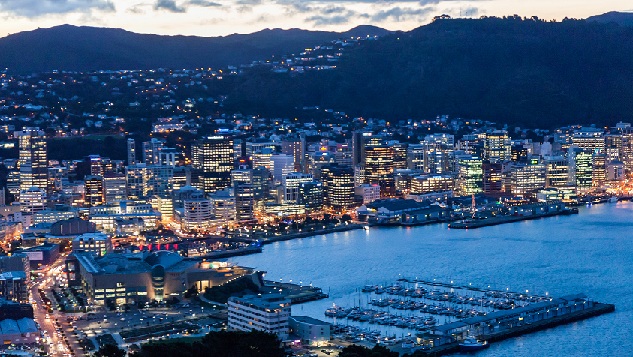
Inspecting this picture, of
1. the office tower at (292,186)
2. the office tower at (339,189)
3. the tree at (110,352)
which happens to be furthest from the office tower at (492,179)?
the tree at (110,352)

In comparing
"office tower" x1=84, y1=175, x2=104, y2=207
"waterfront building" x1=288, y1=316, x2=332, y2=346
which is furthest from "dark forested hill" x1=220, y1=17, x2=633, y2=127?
"waterfront building" x1=288, y1=316, x2=332, y2=346

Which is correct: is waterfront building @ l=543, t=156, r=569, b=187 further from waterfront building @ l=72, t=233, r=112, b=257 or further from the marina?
the marina

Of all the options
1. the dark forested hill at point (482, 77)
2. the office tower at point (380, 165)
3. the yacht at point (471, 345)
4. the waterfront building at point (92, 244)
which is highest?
the dark forested hill at point (482, 77)

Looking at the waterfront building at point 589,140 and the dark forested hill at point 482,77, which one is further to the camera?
the dark forested hill at point 482,77

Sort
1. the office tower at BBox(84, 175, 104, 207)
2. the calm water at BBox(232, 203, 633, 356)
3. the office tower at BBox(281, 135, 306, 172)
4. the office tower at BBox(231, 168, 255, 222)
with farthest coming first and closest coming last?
the office tower at BBox(281, 135, 306, 172)
the office tower at BBox(84, 175, 104, 207)
the office tower at BBox(231, 168, 255, 222)
the calm water at BBox(232, 203, 633, 356)

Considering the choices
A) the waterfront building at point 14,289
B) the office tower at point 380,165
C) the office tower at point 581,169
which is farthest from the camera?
the office tower at point 581,169

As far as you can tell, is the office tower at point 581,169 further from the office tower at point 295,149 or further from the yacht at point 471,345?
the yacht at point 471,345

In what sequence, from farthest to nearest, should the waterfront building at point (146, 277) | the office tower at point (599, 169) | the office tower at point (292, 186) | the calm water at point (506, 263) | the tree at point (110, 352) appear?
the office tower at point (599, 169)
the office tower at point (292, 186)
the waterfront building at point (146, 277)
the calm water at point (506, 263)
the tree at point (110, 352)

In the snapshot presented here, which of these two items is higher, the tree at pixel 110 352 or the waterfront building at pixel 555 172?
the waterfront building at pixel 555 172
